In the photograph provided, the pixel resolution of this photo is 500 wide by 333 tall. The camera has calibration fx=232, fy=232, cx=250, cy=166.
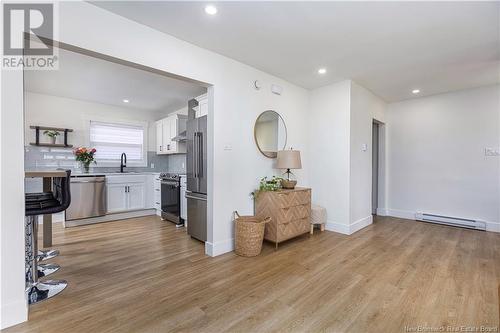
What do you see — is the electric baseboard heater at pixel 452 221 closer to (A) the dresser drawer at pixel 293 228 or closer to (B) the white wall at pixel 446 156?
(B) the white wall at pixel 446 156

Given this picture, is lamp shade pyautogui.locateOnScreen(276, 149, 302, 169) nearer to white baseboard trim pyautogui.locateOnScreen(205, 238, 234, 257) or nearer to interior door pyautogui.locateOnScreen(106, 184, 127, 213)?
white baseboard trim pyautogui.locateOnScreen(205, 238, 234, 257)

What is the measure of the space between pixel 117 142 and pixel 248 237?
161 inches

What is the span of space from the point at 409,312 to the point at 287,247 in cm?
154

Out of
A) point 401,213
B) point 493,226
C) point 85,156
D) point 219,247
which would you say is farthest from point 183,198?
point 493,226

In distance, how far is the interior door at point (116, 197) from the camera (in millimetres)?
4496

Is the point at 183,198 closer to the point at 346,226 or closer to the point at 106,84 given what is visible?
the point at 106,84

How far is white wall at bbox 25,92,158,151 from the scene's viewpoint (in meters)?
4.30

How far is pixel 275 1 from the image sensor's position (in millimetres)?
1905

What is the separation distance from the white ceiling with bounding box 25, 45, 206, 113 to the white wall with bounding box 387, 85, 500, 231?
4.15 metres

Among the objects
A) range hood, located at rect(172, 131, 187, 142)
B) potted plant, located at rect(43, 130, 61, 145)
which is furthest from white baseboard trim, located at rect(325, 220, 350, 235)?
potted plant, located at rect(43, 130, 61, 145)

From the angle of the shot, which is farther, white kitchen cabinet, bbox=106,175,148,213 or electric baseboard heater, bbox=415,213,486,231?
white kitchen cabinet, bbox=106,175,148,213

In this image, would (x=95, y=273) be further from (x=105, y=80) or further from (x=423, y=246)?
(x=423, y=246)

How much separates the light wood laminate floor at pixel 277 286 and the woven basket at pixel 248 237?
10cm

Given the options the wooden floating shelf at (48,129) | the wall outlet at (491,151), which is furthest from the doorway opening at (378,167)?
the wooden floating shelf at (48,129)
